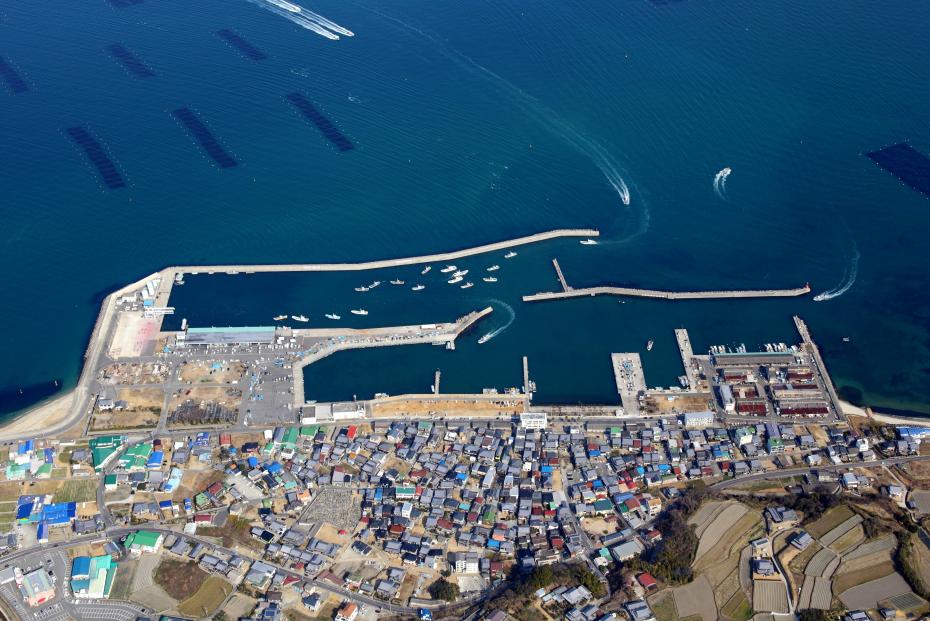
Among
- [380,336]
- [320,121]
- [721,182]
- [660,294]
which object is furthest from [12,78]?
[721,182]

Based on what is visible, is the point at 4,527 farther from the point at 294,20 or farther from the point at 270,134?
the point at 294,20

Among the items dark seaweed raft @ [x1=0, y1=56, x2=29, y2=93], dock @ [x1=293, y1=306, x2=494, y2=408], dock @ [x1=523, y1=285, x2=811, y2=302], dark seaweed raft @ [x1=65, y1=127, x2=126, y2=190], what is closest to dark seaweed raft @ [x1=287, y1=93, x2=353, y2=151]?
dark seaweed raft @ [x1=65, y1=127, x2=126, y2=190]

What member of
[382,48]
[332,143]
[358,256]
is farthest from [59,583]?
[382,48]

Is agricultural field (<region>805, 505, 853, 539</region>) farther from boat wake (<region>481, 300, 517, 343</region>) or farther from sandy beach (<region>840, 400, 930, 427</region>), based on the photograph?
boat wake (<region>481, 300, 517, 343</region>)

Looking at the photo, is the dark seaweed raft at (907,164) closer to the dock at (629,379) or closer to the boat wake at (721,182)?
the boat wake at (721,182)

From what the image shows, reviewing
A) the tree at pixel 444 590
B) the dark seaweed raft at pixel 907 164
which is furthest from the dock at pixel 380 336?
the dark seaweed raft at pixel 907 164

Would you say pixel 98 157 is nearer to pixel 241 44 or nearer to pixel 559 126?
pixel 241 44
